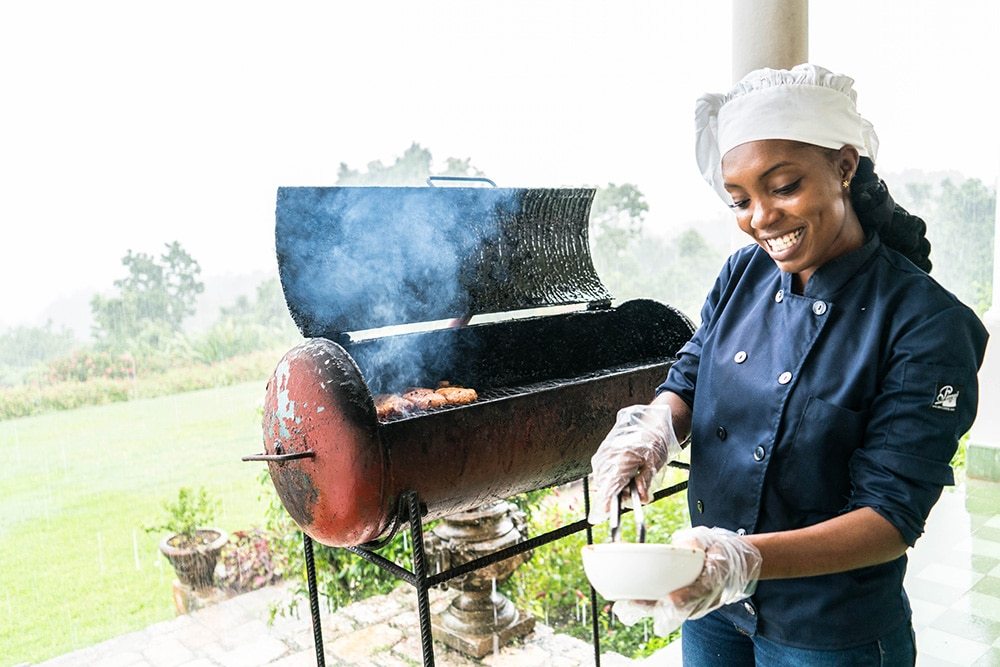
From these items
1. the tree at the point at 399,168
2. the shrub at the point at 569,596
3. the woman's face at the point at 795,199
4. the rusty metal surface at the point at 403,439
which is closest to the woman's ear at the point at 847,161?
the woman's face at the point at 795,199

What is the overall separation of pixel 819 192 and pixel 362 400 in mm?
1181

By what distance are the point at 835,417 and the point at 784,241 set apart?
346mm

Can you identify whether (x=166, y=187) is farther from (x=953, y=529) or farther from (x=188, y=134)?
(x=953, y=529)

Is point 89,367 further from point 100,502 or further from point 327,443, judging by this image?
point 327,443

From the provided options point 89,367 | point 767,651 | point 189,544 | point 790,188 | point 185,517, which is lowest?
point 189,544

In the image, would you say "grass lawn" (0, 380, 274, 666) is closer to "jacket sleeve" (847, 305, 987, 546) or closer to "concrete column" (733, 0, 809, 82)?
"concrete column" (733, 0, 809, 82)

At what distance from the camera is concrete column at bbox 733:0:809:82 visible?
11.6 ft

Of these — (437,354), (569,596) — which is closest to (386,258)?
(437,354)

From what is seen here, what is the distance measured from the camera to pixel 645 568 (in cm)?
115

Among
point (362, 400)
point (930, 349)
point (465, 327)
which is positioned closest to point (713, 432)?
point (930, 349)

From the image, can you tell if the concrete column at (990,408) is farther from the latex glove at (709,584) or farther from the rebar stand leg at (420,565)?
the latex glove at (709,584)

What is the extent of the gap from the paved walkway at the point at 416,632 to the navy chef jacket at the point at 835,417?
179cm

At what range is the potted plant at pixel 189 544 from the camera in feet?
14.9

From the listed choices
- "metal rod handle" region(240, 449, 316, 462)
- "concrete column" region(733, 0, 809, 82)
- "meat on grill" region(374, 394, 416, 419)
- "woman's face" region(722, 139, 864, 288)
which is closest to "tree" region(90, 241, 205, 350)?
"meat on grill" region(374, 394, 416, 419)
